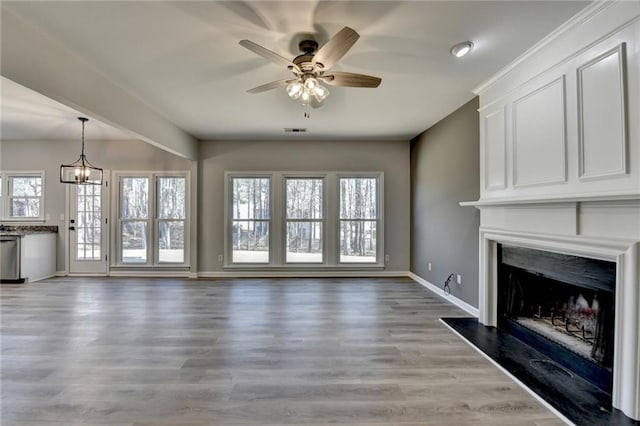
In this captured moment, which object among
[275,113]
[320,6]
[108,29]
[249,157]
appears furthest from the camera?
[249,157]

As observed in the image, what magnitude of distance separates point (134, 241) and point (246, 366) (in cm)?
473

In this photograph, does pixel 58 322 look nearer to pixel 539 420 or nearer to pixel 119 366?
pixel 119 366

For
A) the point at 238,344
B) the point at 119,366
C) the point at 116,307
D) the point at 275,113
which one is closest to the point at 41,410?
the point at 119,366

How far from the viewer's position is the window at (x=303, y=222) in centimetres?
596

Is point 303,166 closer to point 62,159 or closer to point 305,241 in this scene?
point 305,241

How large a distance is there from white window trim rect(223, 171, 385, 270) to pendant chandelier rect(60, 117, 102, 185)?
2.23 metres

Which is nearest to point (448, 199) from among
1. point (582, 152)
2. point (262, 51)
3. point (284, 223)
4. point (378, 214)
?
point (378, 214)

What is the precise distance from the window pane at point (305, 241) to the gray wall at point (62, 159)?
263 cm

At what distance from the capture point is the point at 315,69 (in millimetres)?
2402

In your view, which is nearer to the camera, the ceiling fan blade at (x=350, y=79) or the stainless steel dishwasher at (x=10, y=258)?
the ceiling fan blade at (x=350, y=79)

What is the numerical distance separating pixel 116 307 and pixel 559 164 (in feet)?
16.8

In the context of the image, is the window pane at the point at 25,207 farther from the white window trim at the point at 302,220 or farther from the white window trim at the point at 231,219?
the white window trim at the point at 302,220

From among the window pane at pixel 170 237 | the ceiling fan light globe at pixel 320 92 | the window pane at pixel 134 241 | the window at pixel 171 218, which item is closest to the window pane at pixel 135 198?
the window pane at pixel 134 241

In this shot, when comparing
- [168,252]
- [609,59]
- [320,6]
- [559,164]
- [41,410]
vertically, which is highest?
[320,6]
